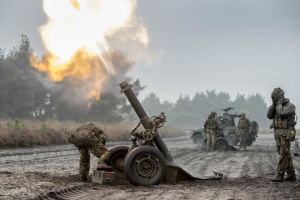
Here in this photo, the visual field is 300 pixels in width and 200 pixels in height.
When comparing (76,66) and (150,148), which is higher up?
(76,66)

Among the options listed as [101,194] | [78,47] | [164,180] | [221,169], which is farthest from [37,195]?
[78,47]

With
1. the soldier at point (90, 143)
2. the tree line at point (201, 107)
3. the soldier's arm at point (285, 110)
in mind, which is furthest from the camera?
the tree line at point (201, 107)

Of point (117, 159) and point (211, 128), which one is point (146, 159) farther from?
point (211, 128)

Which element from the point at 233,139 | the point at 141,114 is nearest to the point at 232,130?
the point at 233,139

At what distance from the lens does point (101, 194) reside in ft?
20.3

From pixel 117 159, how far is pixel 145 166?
114 cm

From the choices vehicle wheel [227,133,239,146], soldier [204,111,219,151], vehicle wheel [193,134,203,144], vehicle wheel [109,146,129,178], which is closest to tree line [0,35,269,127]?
vehicle wheel [193,134,203,144]

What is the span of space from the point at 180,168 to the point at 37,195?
3.53 metres

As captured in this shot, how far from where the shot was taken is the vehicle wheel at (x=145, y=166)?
7389 mm

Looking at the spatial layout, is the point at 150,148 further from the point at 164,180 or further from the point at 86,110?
the point at 86,110

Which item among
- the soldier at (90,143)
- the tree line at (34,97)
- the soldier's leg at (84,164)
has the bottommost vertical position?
the soldier's leg at (84,164)

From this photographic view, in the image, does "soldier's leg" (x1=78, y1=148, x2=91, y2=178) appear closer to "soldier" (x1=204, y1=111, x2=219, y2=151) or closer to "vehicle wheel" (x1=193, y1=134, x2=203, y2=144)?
"soldier" (x1=204, y1=111, x2=219, y2=151)

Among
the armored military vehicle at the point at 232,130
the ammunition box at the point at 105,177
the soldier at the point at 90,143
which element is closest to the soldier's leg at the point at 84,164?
the soldier at the point at 90,143

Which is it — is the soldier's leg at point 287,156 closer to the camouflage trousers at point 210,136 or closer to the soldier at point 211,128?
the soldier at point 211,128
